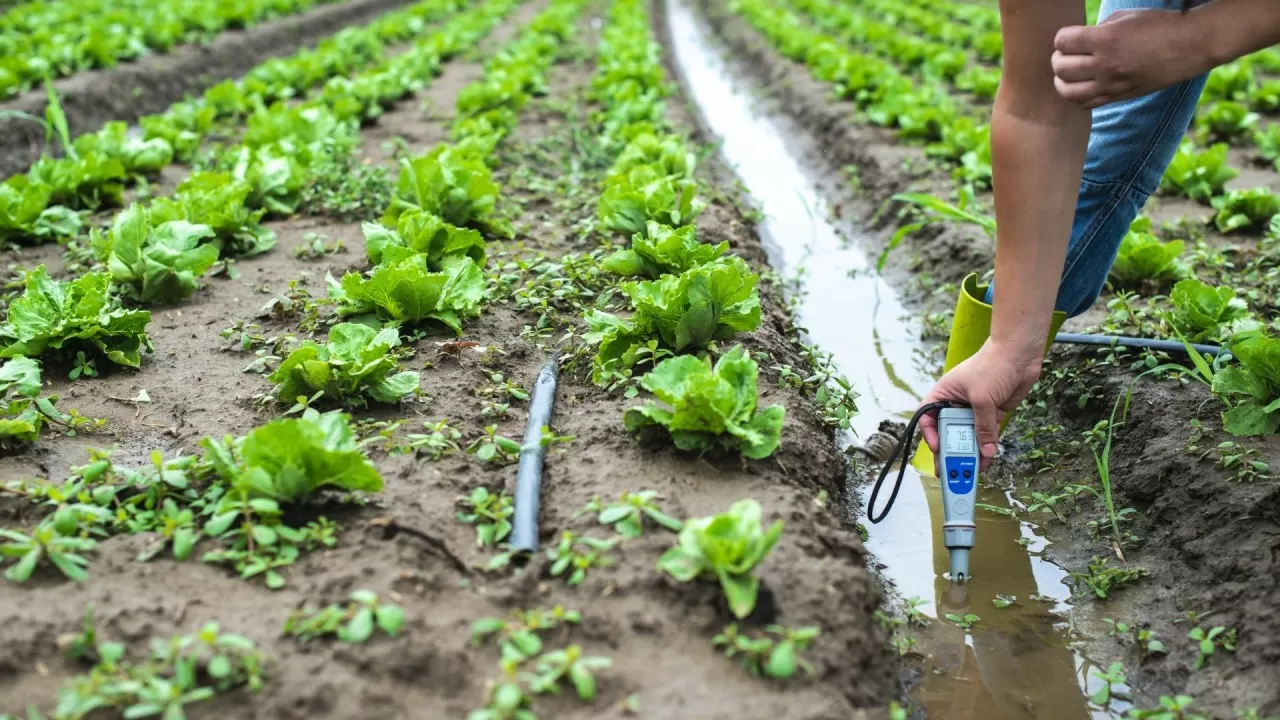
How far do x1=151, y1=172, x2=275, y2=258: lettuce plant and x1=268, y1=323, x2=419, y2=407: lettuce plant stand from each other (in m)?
1.57

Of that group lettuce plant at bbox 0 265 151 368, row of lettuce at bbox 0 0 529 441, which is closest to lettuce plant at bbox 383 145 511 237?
row of lettuce at bbox 0 0 529 441

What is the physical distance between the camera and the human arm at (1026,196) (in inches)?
92.7

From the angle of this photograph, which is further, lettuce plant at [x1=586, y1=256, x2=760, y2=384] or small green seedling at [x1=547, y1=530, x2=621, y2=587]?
lettuce plant at [x1=586, y1=256, x2=760, y2=384]

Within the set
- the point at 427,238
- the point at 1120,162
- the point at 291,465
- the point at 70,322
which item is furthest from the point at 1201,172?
the point at 70,322

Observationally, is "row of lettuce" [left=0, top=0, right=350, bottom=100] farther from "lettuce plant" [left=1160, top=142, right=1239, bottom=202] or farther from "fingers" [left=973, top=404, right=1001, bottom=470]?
"lettuce plant" [left=1160, top=142, right=1239, bottom=202]

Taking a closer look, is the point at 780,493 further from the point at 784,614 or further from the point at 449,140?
the point at 449,140

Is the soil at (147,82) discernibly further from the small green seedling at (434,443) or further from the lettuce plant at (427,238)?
the small green seedling at (434,443)

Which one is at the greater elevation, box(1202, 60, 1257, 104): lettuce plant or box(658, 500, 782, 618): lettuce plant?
box(658, 500, 782, 618): lettuce plant

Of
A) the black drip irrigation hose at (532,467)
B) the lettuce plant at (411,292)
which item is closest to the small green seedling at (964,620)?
the black drip irrigation hose at (532,467)

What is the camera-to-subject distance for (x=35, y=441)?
286 cm

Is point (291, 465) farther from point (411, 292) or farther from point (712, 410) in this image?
point (411, 292)

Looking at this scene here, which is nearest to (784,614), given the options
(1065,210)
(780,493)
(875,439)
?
(780,493)

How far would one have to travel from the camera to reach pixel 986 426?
273 cm

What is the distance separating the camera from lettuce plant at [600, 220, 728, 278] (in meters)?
3.62
